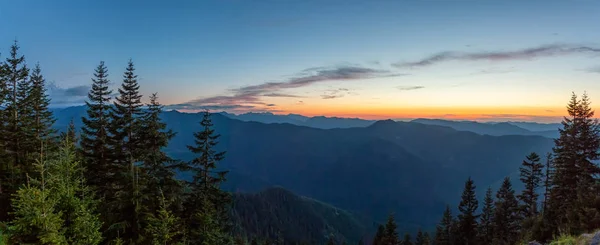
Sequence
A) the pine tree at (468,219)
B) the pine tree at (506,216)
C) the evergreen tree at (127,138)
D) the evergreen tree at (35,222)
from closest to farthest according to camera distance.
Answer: the evergreen tree at (35,222) < the evergreen tree at (127,138) < the pine tree at (506,216) < the pine tree at (468,219)

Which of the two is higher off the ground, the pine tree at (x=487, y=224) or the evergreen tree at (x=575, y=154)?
the evergreen tree at (x=575, y=154)

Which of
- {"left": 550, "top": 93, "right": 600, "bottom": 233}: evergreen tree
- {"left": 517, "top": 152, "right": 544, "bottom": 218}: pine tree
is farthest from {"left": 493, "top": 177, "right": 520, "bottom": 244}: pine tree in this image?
{"left": 550, "top": 93, "right": 600, "bottom": 233}: evergreen tree

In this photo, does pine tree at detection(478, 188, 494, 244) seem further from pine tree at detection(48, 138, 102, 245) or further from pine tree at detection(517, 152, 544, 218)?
pine tree at detection(48, 138, 102, 245)

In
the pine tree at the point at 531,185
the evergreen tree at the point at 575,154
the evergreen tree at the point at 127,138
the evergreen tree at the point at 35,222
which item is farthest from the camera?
the pine tree at the point at 531,185

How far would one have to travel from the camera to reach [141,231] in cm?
2064

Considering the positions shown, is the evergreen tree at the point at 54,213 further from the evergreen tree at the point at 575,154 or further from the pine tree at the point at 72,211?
the evergreen tree at the point at 575,154

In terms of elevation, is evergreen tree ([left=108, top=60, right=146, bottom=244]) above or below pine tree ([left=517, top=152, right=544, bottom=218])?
above

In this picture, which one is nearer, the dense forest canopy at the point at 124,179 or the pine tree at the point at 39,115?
the dense forest canopy at the point at 124,179

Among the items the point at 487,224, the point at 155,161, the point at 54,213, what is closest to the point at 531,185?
the point at 487,224

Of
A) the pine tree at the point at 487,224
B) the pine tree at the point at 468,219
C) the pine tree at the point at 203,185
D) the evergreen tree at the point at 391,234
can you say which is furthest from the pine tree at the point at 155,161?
the pine tree at the point at 487,224

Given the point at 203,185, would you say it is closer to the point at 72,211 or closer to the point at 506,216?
the point at 72,211

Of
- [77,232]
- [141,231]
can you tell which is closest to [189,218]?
[141,231]

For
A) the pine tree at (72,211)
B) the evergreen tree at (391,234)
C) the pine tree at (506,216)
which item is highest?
the pine tree at (72,211)

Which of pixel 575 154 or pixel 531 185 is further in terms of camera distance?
pixel 531 185
